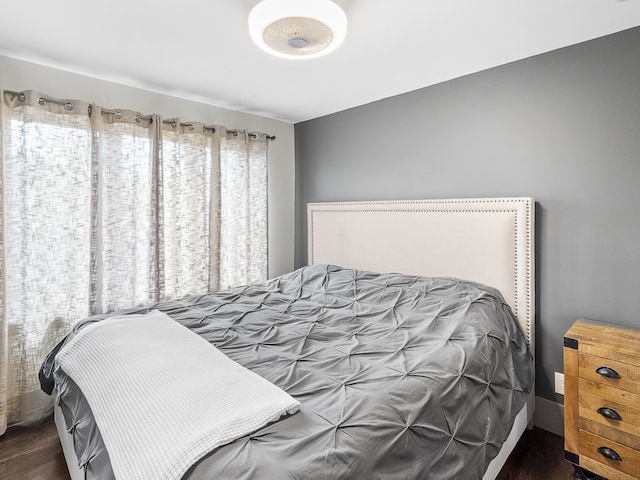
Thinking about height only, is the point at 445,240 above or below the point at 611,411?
above

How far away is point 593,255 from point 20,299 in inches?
139

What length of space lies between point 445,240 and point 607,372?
3.81 feet

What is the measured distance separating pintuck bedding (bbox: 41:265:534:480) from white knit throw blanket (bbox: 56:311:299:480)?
4 centimetres

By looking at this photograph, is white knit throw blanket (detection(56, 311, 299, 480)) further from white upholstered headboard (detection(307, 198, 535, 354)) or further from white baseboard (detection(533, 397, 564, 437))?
white baseboard (detection(533, 397, 564, 437))

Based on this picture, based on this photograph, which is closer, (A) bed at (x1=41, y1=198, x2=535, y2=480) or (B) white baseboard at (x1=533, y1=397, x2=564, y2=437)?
(A) bed at (x1=41, y1=198, x2=535, y2=480)

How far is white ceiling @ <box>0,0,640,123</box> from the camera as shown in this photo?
1670mm

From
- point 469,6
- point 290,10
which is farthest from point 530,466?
point 290,10

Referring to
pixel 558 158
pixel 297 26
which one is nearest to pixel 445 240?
pixel 558 158

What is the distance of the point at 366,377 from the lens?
4.26 ft

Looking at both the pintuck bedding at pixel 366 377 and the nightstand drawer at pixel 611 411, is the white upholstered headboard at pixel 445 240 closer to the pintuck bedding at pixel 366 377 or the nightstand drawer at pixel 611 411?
the pintuck bedding at pixel 366 377

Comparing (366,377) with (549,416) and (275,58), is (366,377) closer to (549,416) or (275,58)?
(549,416)

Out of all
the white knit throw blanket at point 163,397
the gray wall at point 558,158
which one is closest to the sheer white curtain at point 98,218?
the white knit throw blanket at point 163,397

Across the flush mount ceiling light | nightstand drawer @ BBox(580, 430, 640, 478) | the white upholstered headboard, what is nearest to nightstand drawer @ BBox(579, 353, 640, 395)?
nightstand drawer @ BBox(580, 430, 640, 478)

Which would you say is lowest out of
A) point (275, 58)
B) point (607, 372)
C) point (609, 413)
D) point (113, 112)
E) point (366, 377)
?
point (609, 413)
